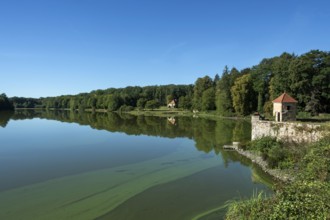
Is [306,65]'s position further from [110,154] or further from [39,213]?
[39,213]

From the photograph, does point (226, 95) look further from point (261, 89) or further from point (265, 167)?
point (265, 167)

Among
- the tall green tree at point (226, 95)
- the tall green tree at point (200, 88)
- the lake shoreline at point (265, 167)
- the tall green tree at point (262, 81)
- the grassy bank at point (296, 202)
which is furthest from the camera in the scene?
the tall green tree at point (200, 88)

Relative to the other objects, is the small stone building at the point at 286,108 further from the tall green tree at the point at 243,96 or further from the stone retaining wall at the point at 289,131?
the tall green tree at the point at 243,96

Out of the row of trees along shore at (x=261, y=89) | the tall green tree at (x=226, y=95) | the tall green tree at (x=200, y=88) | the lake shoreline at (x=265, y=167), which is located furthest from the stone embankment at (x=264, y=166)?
the tall green tree at (x=200, y=88)

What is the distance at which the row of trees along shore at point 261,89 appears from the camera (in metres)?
39.3

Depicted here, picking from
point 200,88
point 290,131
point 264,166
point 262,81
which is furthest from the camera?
point 200,88

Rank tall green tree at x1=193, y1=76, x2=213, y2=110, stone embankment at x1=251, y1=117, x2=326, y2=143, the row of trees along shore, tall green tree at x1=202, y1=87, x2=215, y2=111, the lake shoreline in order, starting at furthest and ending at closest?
tall green tree at x1=193, y1=76, x2=213, y2=110, tall green tree at x1=202, y1=87, x2=215, y2=111, the row of trees along shore, stone embankment at x1=251, y1=117, x2=326, y2=143, the lake shoreline

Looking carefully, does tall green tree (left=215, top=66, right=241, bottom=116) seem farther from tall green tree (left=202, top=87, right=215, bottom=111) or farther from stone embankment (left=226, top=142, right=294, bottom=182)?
stone embankment (left=226, top=142, right=294, bottom=182)

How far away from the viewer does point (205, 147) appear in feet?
86.6

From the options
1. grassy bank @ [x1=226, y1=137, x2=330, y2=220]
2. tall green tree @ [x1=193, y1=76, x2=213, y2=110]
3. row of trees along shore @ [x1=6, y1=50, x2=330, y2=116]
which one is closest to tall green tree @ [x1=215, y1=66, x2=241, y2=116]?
row of trees along shore @ [x1=6, y1=50, x2=330, y2=116]

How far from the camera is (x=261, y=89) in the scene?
186 ft

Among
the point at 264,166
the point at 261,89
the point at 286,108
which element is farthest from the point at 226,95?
the point at 264,166

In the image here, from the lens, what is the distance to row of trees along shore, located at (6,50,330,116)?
39.3 metres

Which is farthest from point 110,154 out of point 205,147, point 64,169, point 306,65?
point 306,65
